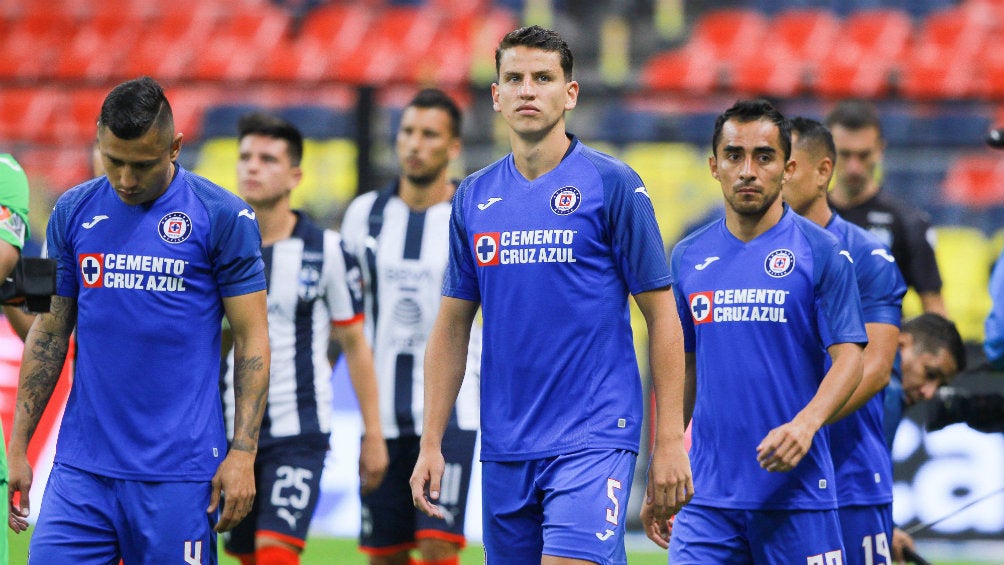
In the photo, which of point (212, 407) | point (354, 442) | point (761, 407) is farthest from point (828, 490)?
point (354, 442)

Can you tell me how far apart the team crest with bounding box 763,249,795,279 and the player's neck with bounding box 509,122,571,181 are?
1.01 metres

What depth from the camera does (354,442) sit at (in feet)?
32.2

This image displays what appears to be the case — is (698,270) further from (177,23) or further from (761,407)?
(177,23)

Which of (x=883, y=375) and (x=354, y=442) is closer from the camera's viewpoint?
(x=883, y=375)

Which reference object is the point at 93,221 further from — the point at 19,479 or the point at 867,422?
the point at 867,422

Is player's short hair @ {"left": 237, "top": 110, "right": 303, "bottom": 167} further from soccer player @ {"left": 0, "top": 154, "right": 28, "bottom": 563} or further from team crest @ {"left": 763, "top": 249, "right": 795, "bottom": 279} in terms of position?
team crest @ {"left": 763, "top": 249, "right": 795, "bottom": 279}

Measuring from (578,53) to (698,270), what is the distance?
1154cm

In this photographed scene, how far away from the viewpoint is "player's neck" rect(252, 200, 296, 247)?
267 inches

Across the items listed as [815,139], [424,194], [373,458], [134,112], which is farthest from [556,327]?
[424,194]

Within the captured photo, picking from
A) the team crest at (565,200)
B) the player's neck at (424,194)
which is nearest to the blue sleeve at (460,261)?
the team crest at (565,200)

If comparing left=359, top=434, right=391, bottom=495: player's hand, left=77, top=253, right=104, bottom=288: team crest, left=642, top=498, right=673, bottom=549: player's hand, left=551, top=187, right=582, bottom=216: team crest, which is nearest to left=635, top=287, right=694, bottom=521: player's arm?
left=642, top=498, right=673, bottom=549: player's hand

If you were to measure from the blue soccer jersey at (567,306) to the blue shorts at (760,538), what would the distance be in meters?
0.73

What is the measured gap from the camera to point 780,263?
209 inches

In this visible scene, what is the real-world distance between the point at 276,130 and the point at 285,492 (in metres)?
1.78
